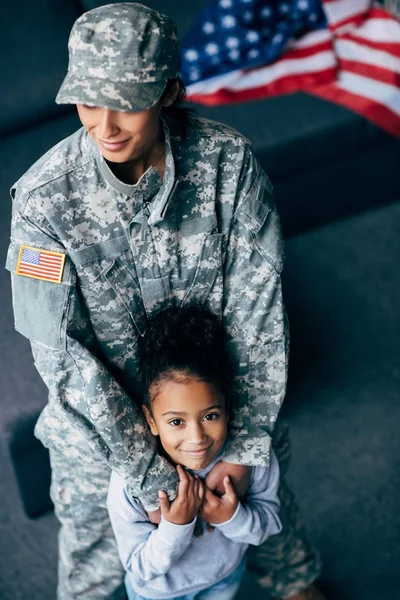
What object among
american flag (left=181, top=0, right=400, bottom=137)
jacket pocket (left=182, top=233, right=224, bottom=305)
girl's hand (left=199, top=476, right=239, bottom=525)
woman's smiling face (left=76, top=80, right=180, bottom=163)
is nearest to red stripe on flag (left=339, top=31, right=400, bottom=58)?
american flag (left=181, top=0, right=400, bottom=137)

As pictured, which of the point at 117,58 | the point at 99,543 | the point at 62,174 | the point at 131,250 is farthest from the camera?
the point at 99,543

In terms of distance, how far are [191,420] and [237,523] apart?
0.27m

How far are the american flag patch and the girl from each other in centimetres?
27

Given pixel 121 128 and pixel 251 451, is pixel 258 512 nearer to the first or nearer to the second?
pixel 251 451

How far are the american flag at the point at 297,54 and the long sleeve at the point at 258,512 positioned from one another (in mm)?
1496

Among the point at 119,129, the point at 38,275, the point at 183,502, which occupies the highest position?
the point at 119,129

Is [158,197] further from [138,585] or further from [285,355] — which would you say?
[138,585]

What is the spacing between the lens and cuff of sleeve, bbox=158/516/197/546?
5.40 feet

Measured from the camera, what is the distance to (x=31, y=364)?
2.24 metres

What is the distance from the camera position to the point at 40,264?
1446 mm

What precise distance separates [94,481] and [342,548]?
2.95 feet

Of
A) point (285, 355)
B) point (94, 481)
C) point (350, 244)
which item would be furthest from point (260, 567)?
point (350, 244)

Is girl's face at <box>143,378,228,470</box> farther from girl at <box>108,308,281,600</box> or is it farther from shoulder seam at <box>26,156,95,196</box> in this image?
shoulder seam at <box>26,156,95,196</box>

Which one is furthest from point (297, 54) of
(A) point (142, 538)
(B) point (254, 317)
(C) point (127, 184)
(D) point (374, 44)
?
(A) point (142, 538)
